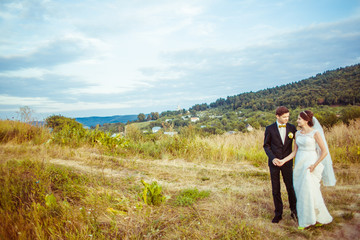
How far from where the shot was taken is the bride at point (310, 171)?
2.98m

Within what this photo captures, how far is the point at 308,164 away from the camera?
10.0ft

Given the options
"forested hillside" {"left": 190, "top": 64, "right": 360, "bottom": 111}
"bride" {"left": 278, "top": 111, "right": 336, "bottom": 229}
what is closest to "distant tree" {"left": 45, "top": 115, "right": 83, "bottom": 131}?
"bride" {"left": 278, "top": 111, "right": 336, "bottom": 229}

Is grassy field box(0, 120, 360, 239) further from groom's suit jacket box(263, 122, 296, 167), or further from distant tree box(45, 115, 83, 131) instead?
distant tree box(45, 115, 83, 131)

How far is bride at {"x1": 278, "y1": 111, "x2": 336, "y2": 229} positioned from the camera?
9.79ft

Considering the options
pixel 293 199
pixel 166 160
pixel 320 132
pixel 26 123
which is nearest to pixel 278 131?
pixel 320 132

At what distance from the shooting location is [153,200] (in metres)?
3.93

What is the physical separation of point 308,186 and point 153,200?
2610mm

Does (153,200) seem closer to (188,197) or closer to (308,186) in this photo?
(188,197)

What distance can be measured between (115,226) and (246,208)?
2.34 meters

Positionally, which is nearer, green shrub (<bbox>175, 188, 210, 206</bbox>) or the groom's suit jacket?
the groom's suit jacket

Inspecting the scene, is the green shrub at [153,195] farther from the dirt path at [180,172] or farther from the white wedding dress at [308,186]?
the white wedding dress at [308,186]

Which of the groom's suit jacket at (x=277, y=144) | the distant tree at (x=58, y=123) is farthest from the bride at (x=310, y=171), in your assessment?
the distant tree at (x=58, y=123)

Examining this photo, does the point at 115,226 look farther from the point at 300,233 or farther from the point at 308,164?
the point at 308,164

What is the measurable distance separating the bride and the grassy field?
268 mm
